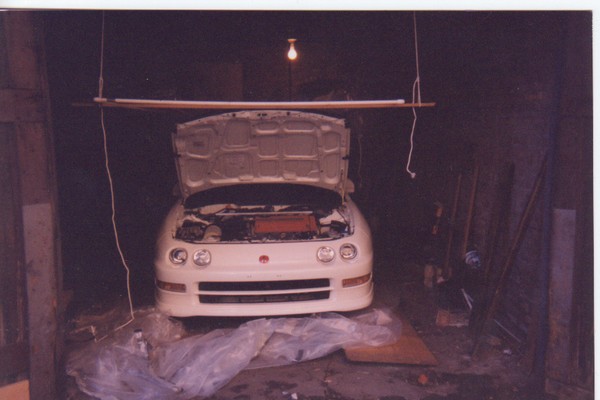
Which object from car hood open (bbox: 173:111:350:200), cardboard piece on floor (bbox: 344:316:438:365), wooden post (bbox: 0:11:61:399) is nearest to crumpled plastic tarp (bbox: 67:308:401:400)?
cardboard piece on floor (bbox: 344:316:438:365)

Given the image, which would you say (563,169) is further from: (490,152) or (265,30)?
Result: (265,30)

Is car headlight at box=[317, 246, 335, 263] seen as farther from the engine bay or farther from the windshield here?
the windshield

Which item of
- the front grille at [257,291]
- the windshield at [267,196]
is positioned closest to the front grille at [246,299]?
the front grille at [257,291]

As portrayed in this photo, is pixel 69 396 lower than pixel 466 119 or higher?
lower

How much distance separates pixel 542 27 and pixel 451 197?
7.70ft

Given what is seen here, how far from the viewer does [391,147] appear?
766 cm

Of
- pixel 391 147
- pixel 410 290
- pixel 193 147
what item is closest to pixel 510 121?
pixel 410 290

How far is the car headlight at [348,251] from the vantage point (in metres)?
4.23

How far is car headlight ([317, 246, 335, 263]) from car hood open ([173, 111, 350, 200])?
999mm

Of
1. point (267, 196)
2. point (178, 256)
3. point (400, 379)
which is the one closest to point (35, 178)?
point (178, 256)

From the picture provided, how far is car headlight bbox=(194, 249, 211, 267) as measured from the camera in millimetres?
4090

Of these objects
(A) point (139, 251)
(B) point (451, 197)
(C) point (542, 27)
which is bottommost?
(A) point (139, 251)

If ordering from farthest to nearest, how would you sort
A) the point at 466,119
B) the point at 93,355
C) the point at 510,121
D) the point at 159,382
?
the point at 466,119
the point at 510,121
the point at 93,355
the point at 159,382

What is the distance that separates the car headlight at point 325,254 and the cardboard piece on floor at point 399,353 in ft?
2.40
